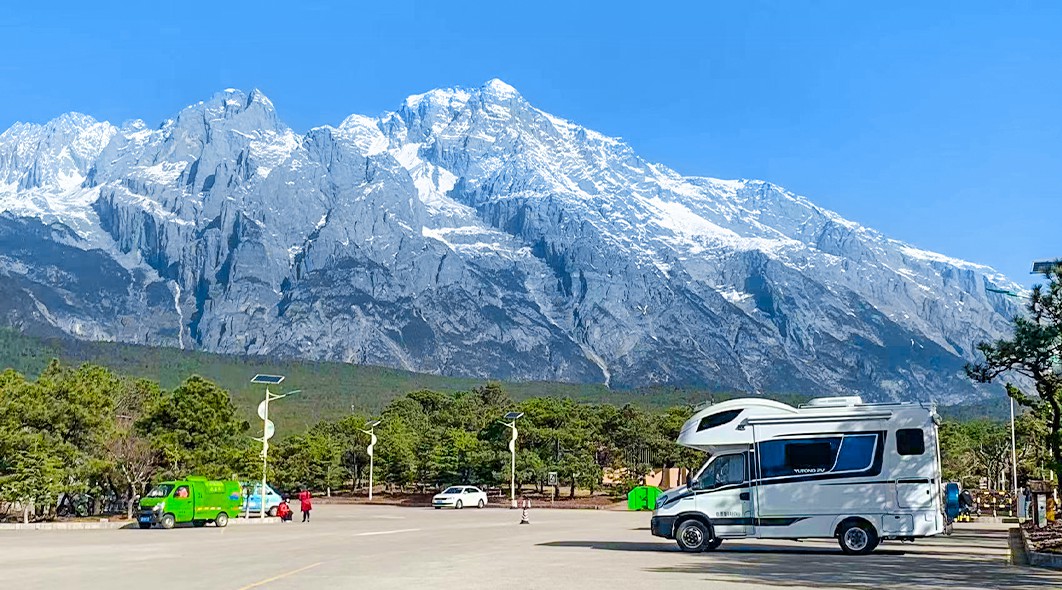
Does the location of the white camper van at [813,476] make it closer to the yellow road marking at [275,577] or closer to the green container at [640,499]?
the yellow road marking at [275,577]

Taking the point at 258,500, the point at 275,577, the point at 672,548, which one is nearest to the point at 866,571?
the point at 672,548

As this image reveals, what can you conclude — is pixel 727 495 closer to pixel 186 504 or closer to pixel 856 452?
pixel 856 452

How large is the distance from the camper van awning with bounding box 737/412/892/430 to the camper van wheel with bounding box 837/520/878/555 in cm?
227

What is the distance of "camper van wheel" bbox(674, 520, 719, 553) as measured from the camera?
971 inches

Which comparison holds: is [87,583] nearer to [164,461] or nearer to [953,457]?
[164,461]

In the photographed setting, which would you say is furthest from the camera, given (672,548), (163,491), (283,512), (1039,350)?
(283,512)

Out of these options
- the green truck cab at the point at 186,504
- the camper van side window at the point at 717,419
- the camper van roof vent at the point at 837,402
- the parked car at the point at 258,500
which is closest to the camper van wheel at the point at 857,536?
the camper van roof vent at the point at 837,402

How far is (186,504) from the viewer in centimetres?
3872

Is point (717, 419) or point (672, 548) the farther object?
point (672, 548)

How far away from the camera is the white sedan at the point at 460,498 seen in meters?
64.5

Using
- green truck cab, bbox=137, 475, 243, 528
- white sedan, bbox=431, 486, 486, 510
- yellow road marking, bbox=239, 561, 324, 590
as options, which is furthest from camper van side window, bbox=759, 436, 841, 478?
white sedan, bbox=431, 486, 486, 510

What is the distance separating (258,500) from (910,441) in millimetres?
32217

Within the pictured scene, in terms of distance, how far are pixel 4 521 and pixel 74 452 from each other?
13.6ft

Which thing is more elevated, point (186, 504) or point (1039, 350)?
point (1039, 350)
